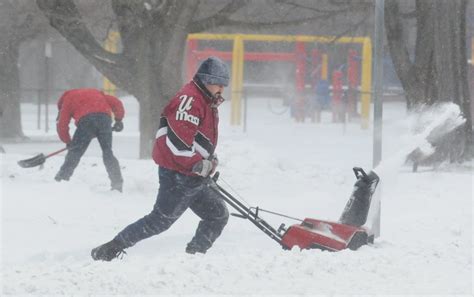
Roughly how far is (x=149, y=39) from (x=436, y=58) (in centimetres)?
454

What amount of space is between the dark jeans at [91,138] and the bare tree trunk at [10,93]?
10.8 meters

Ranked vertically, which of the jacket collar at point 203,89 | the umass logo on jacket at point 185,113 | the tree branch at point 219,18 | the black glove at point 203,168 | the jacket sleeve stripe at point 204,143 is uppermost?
the tree branch at point 219,18

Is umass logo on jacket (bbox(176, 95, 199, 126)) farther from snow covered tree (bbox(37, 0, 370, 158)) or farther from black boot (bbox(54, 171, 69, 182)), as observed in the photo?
snow covered tree (bbox(37, 0, 370, 158))

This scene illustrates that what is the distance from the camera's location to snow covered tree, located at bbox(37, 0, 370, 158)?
51.5 ft

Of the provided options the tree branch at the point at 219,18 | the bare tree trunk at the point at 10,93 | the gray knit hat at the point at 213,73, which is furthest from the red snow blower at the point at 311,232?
the bare tree trunk at the point at 10,93

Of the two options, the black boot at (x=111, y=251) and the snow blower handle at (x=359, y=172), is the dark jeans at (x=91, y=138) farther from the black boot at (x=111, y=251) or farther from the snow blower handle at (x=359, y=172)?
the black boot at (x=111, y=251)

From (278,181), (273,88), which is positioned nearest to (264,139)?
(278,181)

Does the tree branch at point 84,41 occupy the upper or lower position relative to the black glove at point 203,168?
upper

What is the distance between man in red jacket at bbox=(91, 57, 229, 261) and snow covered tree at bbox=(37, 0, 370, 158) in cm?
836

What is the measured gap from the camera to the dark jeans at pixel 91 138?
471 inches

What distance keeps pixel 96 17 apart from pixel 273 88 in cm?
2222

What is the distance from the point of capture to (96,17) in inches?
684

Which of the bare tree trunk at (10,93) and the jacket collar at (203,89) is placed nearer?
the jacket collar at (203,89)

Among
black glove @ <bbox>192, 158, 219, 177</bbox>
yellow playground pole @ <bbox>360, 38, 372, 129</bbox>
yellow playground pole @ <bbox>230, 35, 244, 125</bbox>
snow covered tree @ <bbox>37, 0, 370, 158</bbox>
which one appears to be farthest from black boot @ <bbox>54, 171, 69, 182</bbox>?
yellow playground pole @ <bbox>360, 38, 372, 129</bbox>
